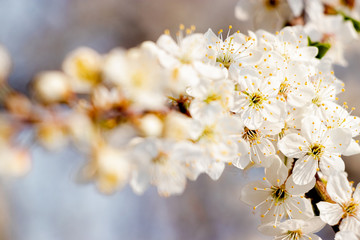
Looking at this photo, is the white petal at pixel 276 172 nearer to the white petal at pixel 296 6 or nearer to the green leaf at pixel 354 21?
the white petal at pixel 296 6

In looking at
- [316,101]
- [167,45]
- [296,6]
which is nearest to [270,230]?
[316,101]

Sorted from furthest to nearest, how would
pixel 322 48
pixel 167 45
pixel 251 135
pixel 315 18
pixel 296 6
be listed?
pixel 315 18 → pixel 296 6 → pixel 322 48 → pixel 251 135 → pixel 167 45

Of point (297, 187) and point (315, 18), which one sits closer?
point (297, 187)

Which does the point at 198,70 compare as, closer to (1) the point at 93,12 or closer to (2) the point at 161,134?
(2) the point at 161,134

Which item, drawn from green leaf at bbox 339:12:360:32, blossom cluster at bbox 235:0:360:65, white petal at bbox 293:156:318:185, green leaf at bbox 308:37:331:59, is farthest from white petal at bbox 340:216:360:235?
green leaf at bbox 339:12:360:32

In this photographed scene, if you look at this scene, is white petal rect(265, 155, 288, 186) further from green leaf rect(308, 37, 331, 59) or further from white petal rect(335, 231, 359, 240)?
green leaf rect(308, 37, 331, 59)

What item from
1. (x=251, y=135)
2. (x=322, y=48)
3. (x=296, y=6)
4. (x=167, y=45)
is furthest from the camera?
(x=296, y=6)

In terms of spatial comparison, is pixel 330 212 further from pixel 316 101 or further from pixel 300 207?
pixel 316 101
